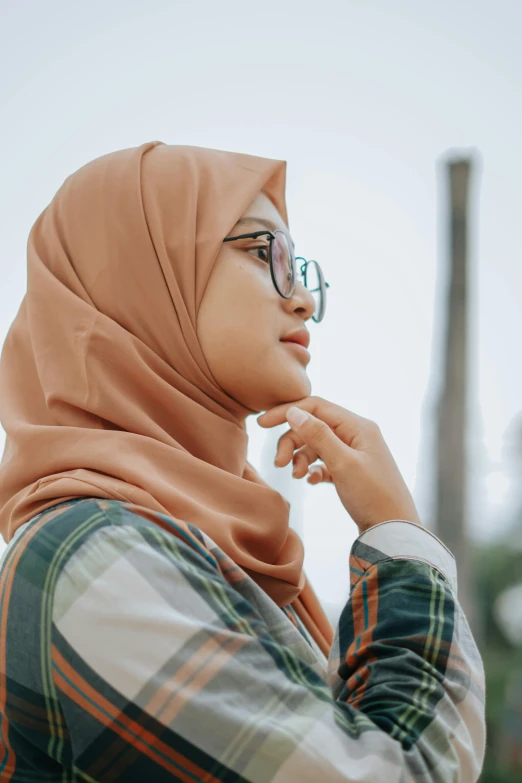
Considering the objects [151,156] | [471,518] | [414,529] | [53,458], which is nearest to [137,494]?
[53,458]

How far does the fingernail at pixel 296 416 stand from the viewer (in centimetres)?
148

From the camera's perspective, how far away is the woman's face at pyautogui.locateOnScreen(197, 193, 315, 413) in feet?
4.87

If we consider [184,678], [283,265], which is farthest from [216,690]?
[283,265]

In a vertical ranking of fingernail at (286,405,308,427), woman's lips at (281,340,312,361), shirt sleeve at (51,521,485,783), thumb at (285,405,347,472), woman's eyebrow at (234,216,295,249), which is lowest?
shirt sleeve at (51,521,485,783)

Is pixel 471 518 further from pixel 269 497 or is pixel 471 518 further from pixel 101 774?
pixel 101 774

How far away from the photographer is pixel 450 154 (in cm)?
626

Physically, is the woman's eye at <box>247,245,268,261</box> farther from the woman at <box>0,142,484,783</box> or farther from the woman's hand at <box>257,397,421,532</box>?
the woman's hand at <box>257,397,421,532</box>

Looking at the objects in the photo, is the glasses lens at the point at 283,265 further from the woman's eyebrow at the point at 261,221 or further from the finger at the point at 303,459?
the finger at the point at 303,459

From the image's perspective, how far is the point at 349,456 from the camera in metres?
1.44

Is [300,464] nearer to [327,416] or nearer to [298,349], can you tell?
[327,416]

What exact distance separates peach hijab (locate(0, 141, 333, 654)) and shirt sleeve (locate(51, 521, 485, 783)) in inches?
6.6

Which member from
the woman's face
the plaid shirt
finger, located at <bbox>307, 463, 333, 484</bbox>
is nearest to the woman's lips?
the woman's face

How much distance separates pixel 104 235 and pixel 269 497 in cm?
54

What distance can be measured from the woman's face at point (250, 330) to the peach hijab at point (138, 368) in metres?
0.03
